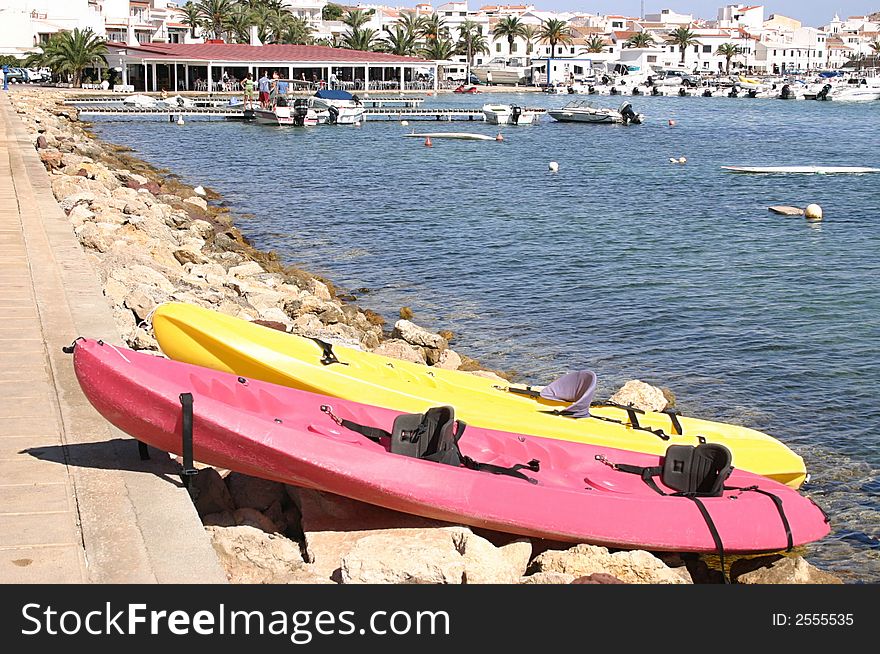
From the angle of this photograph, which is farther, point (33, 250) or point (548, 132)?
point (548, 132)

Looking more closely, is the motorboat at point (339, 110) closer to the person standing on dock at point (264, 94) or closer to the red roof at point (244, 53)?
the person standing on dock at point (264, 94)

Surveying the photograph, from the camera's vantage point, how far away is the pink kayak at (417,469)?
703 cm

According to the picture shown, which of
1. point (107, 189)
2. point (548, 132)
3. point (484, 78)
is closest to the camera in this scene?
point (107, 189)

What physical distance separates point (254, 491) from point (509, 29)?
13498cm

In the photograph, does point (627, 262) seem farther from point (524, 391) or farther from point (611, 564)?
point (611, 564)

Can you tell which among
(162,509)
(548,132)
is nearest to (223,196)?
(162,509)

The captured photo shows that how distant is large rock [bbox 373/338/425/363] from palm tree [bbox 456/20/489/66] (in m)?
Answer: 119

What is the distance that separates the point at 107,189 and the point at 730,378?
1441 cm

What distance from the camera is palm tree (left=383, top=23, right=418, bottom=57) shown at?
4552 inches

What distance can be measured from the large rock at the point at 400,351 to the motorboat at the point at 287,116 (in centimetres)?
5066

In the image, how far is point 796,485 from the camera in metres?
9.84

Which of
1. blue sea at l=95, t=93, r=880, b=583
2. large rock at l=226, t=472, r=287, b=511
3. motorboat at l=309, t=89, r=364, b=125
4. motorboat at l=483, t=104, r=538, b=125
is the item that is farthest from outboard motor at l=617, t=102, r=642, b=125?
large rock at l=226, t=472, r=287, b=511

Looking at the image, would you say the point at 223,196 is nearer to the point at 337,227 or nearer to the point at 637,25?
the point at 337,227

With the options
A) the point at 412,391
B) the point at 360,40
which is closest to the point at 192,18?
the point at 360,40
